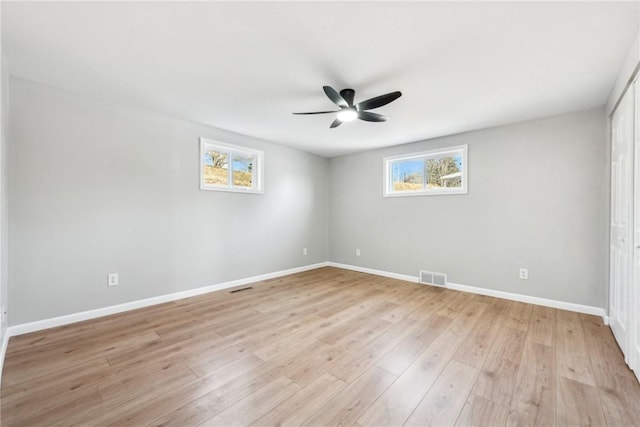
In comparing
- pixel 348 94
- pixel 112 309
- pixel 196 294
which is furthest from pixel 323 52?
pixel 112 309

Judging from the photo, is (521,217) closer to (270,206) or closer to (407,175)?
(407,175)

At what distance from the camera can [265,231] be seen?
4.57m

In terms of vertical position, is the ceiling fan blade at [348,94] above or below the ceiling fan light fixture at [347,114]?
above

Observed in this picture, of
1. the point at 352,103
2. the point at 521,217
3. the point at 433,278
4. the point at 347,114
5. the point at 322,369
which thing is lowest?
the point at 322,369

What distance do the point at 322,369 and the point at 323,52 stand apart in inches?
96.7

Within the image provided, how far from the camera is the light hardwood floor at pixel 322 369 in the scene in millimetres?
1512

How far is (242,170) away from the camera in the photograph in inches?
171

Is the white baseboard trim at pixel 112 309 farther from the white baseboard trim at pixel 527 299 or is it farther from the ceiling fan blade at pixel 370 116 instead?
the ceiling fan blade at pixel 370 116

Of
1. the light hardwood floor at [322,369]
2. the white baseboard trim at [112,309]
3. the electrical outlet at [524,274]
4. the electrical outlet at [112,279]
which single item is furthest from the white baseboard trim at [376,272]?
the electrical outlet at [112,279]

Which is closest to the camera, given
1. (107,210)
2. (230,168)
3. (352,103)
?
(352,103)

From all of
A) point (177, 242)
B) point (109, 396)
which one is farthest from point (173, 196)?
point (109, 396)

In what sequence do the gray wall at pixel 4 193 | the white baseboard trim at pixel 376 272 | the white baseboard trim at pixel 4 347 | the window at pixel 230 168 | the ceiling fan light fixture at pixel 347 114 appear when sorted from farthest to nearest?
the white baseboard trim at pixel 376 272
the window at pixel 230 168
the ceiling fan light fixture at pixel 347 114
the gray wall at pixel 4 193
the white baseboard trim at pixel 4 347

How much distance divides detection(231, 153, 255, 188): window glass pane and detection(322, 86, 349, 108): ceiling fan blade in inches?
93.8

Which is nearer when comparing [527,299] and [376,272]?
[527,299]
